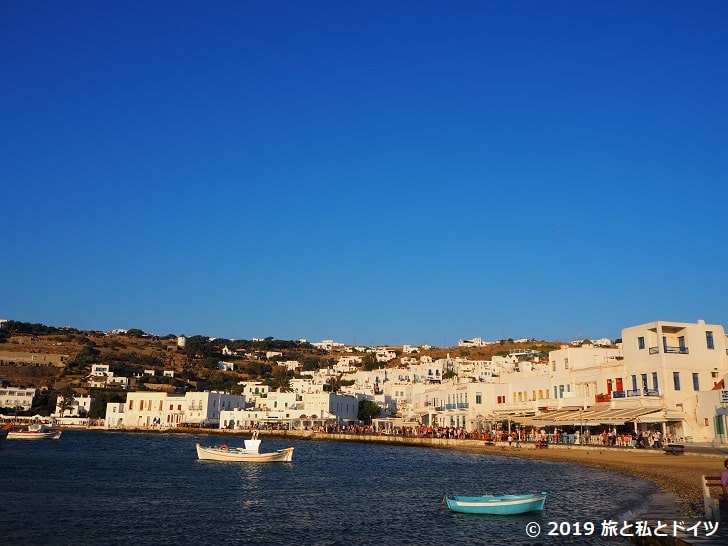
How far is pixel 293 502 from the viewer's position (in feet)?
102

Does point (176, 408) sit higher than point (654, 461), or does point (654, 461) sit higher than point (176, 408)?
point (176, 408)

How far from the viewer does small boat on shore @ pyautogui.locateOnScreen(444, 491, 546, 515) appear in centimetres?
2500

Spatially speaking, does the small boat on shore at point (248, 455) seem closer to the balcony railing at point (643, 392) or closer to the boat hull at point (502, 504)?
the balcony railing at point (643, 392)

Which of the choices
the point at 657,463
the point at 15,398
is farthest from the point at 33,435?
the point at 657,463

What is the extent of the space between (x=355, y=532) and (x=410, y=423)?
75.9 m

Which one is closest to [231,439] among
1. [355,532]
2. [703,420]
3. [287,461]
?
[287,461]

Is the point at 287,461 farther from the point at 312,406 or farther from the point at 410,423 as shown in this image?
the point at 312,406

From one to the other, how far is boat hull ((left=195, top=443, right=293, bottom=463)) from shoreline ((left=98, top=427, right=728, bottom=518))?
18.8m

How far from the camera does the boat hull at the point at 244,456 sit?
54.5 meters

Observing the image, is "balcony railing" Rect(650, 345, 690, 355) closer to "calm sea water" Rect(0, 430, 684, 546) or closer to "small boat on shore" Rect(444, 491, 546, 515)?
"calm sea water" Rect(0, 430, 684, 546)

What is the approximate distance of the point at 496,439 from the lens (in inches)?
2557

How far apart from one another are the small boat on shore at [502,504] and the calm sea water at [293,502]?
0.32 metres

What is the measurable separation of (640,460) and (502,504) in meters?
20.1

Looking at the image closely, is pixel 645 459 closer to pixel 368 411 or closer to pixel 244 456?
pixel 244 456
